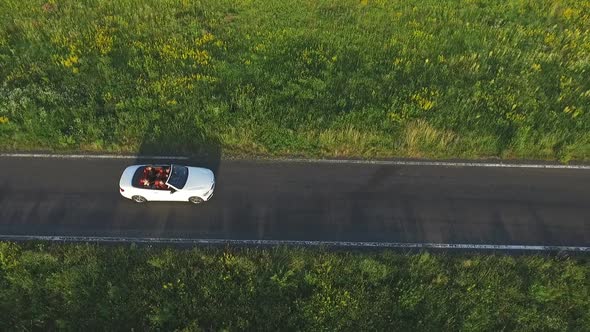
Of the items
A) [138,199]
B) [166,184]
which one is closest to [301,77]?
[166,184]

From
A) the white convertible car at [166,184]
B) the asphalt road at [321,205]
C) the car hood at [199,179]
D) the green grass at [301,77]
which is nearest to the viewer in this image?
the asphalt road at [321,205]

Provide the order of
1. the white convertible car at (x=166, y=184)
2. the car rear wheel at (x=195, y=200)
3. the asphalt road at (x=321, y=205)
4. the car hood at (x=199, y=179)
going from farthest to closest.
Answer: the car rear wheel at (x=195, y=200), the car hood at (x=199, y=179), the white convertible car at (x=166, y=184), the asphalt road at (x=321, y=205)

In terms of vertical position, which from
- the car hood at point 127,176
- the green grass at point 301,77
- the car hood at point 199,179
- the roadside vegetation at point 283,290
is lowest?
the roadside vegetation at point 283,290

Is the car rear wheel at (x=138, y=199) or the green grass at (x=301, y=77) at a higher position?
the green grass at (x=301, y=77)

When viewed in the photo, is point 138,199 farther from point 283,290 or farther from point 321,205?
point 321,205

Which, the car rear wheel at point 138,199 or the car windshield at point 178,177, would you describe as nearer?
the car windshield at point 178,177

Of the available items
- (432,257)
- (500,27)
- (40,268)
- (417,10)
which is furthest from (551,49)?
(40,268)

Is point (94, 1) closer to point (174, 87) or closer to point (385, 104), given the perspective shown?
point (174, 87)

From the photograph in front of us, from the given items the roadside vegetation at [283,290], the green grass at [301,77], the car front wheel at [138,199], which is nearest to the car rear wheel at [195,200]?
the car front wheel at [138,199]

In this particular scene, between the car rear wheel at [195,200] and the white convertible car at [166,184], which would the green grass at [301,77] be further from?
the car rear wheel at [195,200]
